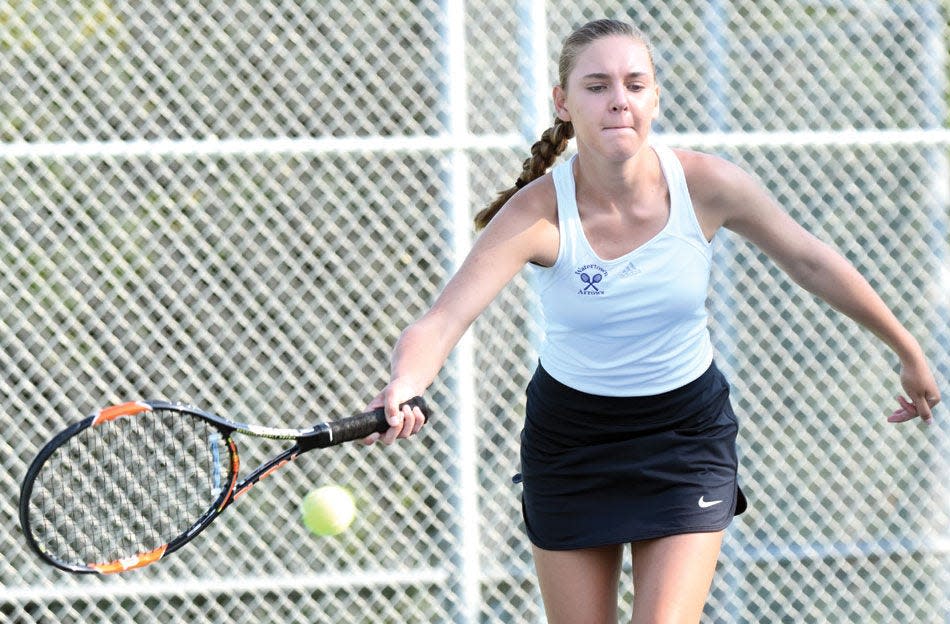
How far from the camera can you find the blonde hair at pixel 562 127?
2.62 metres

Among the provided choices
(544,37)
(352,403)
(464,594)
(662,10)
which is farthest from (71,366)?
(662,10)

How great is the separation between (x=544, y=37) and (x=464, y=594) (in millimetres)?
1985

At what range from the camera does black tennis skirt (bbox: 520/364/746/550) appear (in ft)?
8.96

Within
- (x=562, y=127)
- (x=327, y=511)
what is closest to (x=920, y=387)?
(x=562, y=127)

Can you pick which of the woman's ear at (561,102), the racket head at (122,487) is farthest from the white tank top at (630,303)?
the racket head at (122,487)

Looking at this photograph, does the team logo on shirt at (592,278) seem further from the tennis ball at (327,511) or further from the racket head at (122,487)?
the tennis ball at (327,511)

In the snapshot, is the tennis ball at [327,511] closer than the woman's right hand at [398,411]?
No

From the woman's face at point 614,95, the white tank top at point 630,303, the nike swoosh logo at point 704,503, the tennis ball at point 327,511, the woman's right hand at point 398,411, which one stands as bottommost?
the tennis ball at point 327,511

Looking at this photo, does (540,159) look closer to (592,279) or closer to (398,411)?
(592,279)

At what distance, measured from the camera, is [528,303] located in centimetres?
495

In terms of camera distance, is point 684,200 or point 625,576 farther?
point 625,576

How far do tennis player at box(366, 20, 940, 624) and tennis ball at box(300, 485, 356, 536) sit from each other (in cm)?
180

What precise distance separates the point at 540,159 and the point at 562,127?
4.2 inches

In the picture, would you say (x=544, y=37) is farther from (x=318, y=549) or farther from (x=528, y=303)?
(x=318, y=549)
